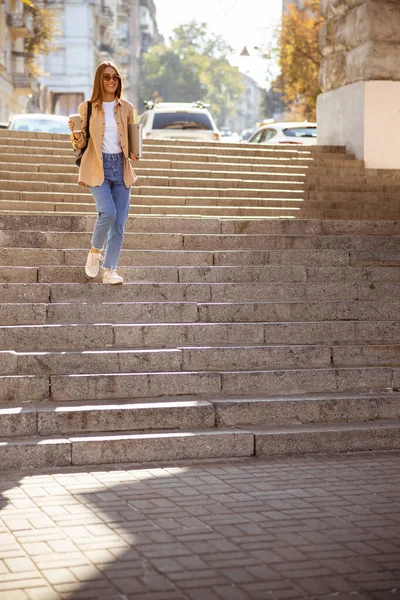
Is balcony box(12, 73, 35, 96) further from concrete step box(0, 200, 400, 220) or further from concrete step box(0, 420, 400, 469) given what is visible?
concrete step box(0, 420, 400, 469)

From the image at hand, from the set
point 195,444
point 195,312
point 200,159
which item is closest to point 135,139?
point 195,312

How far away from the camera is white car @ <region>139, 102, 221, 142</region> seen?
23019 mm

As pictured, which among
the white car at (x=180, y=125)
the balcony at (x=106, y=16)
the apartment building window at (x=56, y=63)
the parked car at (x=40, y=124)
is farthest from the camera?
the balcony at (x=106, y=16)

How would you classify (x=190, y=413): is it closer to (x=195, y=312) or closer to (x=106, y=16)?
(x=195, y=312)

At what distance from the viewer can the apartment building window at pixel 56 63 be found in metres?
81.0

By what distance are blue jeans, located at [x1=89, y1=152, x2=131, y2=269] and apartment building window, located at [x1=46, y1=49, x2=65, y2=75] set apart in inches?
2854

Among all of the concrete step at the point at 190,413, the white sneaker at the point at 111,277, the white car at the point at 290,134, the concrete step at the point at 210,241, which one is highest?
the white car at the point at 290,134

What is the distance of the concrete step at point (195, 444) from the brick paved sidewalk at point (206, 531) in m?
0.17

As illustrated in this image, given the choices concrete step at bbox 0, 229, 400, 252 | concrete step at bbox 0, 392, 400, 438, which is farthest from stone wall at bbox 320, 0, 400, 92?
concrete step at bbox 0, 392, 400, 438

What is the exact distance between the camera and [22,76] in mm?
59156

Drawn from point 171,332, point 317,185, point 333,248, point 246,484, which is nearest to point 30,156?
point 317,185

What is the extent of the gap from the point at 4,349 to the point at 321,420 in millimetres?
2457

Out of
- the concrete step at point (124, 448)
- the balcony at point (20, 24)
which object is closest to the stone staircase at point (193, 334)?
the concrete step at point (124, 448)

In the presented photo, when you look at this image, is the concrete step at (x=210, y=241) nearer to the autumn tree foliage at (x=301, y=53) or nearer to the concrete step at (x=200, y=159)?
the concrete step at (x=200, y=159)
